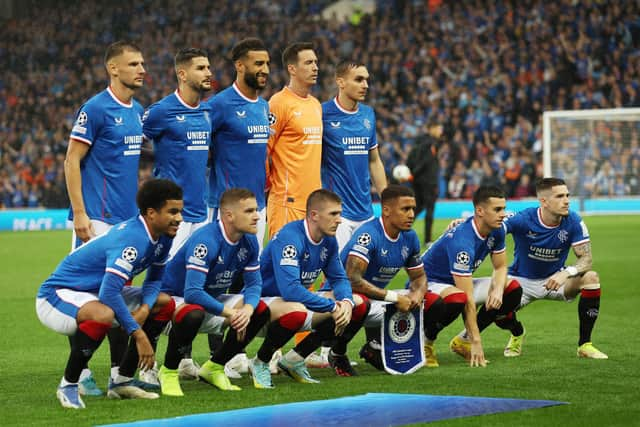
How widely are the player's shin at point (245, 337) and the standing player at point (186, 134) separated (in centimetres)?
→ 100

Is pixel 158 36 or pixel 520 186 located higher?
pixel 158 36

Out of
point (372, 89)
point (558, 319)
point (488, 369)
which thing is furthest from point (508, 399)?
point (372, 89)

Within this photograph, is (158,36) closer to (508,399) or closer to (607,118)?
(607,118)

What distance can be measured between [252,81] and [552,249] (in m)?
2.72

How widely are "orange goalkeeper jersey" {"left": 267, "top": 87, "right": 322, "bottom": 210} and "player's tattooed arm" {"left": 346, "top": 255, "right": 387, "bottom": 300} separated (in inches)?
37.5

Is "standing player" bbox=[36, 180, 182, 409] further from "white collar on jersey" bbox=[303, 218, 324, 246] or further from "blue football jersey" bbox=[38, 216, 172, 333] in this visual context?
"white collar on jersey" bbox=[303, 218, 324, 246]

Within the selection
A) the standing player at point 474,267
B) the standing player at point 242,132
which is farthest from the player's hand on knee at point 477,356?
the standing player at point 242,132

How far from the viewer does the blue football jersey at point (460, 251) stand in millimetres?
8109

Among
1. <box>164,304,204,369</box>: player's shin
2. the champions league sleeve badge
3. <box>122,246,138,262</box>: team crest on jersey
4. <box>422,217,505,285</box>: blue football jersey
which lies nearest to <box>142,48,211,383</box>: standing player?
<box>164,304,204,369</box>: player's shin

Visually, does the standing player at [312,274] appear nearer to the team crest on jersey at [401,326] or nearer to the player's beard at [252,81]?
the team crest on jersey at [401,326]

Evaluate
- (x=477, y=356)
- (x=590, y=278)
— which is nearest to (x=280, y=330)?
(x=477, y=356)

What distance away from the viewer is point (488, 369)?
25.0 feet

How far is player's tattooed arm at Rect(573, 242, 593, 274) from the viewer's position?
28.1 ft

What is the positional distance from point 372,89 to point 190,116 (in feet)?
80.2
